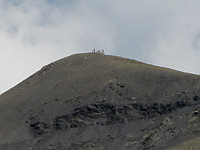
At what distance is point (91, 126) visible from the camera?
9394 cm

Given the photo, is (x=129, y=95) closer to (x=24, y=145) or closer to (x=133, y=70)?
(x=133, y=70)

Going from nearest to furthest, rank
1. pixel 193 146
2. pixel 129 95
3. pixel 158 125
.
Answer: pixel 193 146 < pixel 158 125 < pixel 129 95

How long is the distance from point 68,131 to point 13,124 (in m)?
7.27

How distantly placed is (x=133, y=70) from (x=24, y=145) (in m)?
15.9

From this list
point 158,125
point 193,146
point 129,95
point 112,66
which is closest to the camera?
point 193,146

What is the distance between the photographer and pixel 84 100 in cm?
9769

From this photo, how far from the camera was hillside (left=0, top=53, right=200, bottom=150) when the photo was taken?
88.8 meters

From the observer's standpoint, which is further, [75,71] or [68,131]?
[75,71]

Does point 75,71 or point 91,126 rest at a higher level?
point 75,71

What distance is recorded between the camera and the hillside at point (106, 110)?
3494 inches

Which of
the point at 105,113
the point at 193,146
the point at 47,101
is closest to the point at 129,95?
the point at 105,113

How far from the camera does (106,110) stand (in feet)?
314

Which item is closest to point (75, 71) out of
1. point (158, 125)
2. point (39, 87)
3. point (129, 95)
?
point (39, 87)

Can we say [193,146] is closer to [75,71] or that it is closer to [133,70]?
[133,70]
